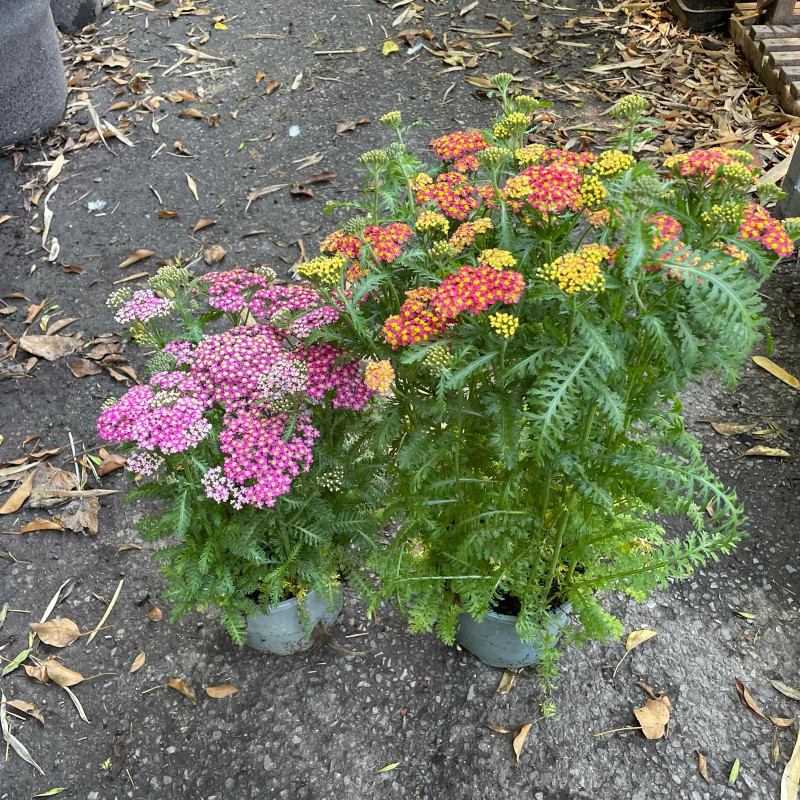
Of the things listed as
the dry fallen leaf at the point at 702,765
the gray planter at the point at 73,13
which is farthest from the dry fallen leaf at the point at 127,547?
the gray planter at the point at 73,13

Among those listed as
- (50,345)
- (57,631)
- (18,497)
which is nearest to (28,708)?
(57,631)

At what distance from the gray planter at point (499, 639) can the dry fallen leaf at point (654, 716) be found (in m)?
0.39

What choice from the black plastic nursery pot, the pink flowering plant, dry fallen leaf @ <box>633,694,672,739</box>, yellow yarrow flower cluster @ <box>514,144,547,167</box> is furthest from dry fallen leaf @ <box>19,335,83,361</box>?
the black plastic nursery pot

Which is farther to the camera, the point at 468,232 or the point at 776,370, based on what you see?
the point at 776,370

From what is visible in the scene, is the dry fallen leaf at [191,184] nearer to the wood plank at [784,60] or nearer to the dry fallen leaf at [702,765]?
the wood plank at [784,60]

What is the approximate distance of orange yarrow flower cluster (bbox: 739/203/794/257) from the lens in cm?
158

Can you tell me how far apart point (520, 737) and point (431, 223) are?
1.75 meters

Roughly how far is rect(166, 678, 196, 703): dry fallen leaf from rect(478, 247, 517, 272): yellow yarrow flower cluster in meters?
1.89

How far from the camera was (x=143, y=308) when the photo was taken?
202cm

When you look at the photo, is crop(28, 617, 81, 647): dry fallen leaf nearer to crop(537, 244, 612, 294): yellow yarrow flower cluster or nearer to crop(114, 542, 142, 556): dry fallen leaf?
crop(114, 542, 142, 556): dry fallen leaf

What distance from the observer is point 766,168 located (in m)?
4.38

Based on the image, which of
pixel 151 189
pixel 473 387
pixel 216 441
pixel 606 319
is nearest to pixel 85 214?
pixel 151 189

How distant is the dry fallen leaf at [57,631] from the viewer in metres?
2.79

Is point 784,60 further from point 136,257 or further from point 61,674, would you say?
point 61,674
